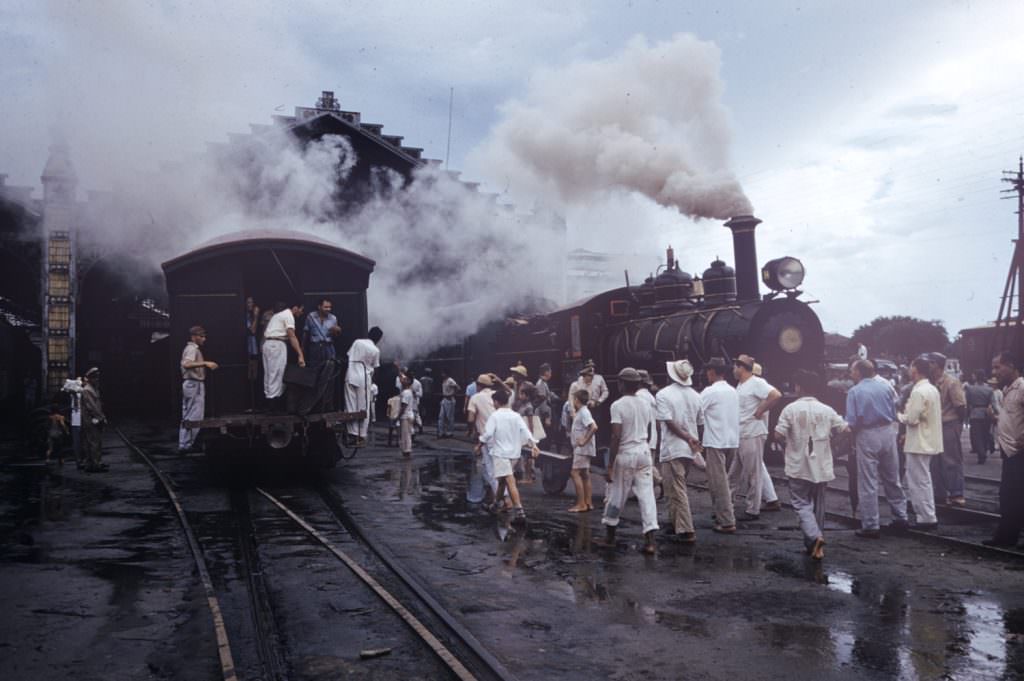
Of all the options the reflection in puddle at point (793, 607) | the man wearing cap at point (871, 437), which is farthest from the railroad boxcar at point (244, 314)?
the man wearing cap at point (871, 437)

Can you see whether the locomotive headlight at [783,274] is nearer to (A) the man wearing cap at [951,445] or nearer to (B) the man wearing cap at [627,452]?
(A) the man wearing cap at [951,445]

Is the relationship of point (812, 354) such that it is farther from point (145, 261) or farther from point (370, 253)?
point (145, 261)

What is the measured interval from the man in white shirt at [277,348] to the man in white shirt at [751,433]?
18.3 ft

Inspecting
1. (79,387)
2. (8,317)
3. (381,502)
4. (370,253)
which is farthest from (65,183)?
(381,502)

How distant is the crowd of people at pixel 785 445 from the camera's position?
23.1ft

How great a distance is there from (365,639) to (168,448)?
45.8ft

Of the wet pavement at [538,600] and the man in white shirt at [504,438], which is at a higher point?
the man in white shirt at [504,438]

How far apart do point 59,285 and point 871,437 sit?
82.3ft

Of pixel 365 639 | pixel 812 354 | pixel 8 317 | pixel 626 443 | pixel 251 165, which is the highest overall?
pixel 251 165

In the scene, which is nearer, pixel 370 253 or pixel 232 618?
pixel 232 618

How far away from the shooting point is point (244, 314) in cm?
1092

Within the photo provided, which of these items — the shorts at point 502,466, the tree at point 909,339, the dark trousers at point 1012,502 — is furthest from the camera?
the tree at point 909,339

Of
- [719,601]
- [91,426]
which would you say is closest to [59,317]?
[91,426]

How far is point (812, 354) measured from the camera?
43.3 feet
